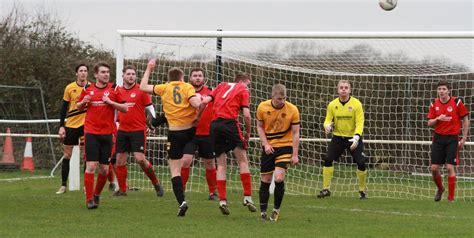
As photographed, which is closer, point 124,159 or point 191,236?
point 191,236

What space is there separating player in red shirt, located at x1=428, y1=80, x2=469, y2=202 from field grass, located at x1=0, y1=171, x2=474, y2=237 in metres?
0.67

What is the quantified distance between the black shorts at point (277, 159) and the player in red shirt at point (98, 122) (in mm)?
2335

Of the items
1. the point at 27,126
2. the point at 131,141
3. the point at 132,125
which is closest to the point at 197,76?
the point at 132,125

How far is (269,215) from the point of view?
11977mm

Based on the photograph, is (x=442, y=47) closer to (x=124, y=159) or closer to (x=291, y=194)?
(x=291, y=194)

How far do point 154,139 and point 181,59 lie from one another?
1.66 meters

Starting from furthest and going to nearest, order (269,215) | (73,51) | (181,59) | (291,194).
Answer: (73,51) → (181,59) → (291,194) → (269,215)

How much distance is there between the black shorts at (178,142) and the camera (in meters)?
12.0

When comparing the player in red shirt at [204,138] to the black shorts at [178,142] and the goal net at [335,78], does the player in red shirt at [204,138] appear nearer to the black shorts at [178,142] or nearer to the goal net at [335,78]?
the black shorts at [178,142]

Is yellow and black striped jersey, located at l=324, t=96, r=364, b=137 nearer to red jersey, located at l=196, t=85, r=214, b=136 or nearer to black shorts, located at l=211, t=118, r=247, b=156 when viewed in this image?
red jersey, located at l=196, t=85, r=214, b=136

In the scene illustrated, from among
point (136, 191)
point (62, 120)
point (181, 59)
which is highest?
point (181, 59)

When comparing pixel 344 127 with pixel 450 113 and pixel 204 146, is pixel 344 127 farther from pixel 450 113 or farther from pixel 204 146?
pixel 204 146

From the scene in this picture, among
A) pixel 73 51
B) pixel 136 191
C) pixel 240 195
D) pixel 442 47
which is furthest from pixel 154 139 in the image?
pixel 73 51

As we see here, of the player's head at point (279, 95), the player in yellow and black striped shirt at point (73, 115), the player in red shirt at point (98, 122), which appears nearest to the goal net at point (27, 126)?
the player in yellow and black striped shirt at point (73, 115)
